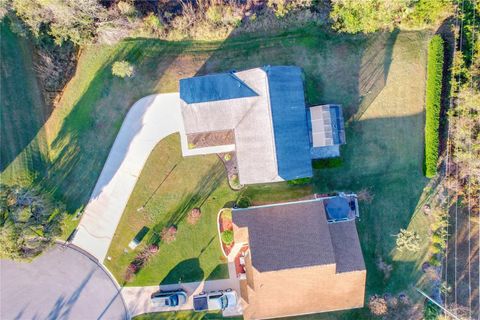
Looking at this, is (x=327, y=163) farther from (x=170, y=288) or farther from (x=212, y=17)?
(x=170, y=288)

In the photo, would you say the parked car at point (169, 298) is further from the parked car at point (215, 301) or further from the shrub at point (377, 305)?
the shrub at point (377, 305)

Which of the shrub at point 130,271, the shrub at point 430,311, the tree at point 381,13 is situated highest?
the tree at point 381,13

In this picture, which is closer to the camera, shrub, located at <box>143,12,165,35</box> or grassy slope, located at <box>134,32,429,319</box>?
shrub, located at <box>143,12,165,35</box>

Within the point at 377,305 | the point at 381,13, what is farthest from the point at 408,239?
the point at 381,13

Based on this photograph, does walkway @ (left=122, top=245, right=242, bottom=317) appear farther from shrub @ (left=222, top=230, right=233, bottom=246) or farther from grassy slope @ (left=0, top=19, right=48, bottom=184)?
grassy slope @ (left=0, top=19, right=48, bottom=184)

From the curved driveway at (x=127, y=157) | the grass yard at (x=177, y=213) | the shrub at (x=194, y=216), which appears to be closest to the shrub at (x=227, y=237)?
the grass yard at (x=177, y=213)

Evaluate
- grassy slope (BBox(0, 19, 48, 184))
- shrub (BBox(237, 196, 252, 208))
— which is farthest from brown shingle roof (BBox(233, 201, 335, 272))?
grassy slope (BBox(0, 19, 48, 184))

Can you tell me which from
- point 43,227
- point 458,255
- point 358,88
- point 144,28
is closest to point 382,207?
point 458,255
